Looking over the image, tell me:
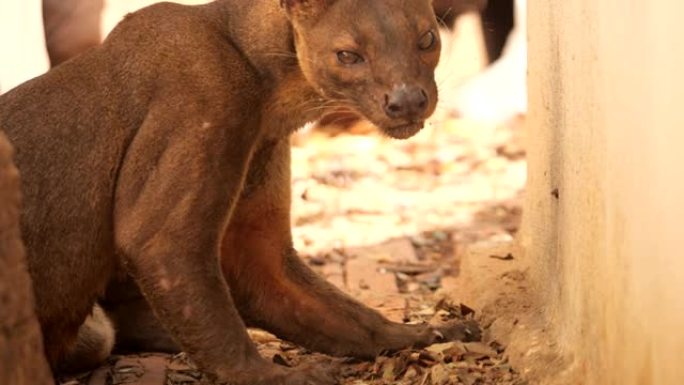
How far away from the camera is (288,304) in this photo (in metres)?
5.47

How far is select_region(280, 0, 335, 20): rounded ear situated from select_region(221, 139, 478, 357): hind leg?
2.28ft

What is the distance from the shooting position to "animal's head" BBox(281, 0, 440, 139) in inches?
187

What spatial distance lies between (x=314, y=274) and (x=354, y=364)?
40 centimetres

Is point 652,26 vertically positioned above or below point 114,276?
above

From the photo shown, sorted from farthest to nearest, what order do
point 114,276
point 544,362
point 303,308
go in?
point 303,308 → point 114,276 → point 544,362

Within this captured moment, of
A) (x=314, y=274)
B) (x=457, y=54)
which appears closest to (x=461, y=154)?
(x=457, y=54)

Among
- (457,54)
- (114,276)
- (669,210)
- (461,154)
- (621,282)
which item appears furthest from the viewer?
(457,54)

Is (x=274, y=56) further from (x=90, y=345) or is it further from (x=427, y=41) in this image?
(x=90, y=345)

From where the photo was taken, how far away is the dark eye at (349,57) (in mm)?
4828

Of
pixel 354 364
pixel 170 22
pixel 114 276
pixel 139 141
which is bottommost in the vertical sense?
pixel 354 364

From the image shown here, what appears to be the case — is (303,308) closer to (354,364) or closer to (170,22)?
(354,364)

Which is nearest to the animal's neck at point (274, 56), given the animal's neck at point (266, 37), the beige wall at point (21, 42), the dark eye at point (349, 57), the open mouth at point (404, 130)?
the animal's neck at point (266, 37)

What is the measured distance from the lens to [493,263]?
6.23 meters

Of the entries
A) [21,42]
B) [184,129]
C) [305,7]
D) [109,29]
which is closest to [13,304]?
[184,129]
